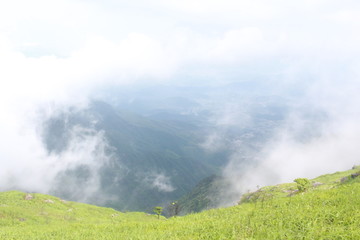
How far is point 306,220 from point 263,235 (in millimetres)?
3372

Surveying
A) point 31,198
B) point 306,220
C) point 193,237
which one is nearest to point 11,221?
point 31,198

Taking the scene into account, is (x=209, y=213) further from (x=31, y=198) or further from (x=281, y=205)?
(x=31, y=198)

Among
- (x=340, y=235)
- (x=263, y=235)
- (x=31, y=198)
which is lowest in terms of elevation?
(x=340, y=235)

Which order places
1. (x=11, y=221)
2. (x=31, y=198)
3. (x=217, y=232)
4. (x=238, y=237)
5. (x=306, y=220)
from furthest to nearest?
(x=31, y=198) < (x=11, y=221) < (x=217, y=232) < (x=306, y=220) < (x=238, y=237)

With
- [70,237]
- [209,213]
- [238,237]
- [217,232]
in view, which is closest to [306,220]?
[238,237]

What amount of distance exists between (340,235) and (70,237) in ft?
67.2

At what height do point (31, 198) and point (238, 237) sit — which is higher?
point (31, 198)

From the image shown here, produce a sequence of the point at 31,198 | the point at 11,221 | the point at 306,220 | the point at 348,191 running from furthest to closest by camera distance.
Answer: the point at 31,198 → the point at 11,221 → the point at 348,191 → the point at 306,220

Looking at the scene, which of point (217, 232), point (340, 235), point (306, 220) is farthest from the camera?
point (217, 232)

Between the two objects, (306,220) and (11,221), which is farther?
(11,221)

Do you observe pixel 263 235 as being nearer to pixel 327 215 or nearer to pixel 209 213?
pixel 327 215

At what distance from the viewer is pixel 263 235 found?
45.5 ft

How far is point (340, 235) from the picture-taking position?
11.8 meters

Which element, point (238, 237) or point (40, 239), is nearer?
point (238, 237)
